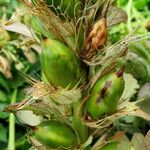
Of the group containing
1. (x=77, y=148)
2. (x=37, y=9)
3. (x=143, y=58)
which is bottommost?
(x=77, y=148)

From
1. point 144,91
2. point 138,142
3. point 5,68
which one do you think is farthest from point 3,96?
point 138,142

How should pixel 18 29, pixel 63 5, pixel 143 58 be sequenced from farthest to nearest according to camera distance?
pixel 143 58, pixel 18 29, pixel 63 5

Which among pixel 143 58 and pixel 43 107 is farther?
pixel 143 58

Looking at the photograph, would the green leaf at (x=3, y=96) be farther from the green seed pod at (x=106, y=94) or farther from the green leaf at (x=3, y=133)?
the green seed pod at (x=106, y=94)

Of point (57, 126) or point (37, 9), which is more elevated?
point (37, 9)

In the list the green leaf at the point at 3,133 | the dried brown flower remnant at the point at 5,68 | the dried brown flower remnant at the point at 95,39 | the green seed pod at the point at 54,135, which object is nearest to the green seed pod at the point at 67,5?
the dried brown flower remnant at the point at 95,39

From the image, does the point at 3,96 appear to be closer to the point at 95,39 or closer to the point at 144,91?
the point at 144,91

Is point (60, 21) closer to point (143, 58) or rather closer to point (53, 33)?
point (53, 33)

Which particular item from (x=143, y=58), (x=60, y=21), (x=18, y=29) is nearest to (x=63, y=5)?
(x=60, y=21)
